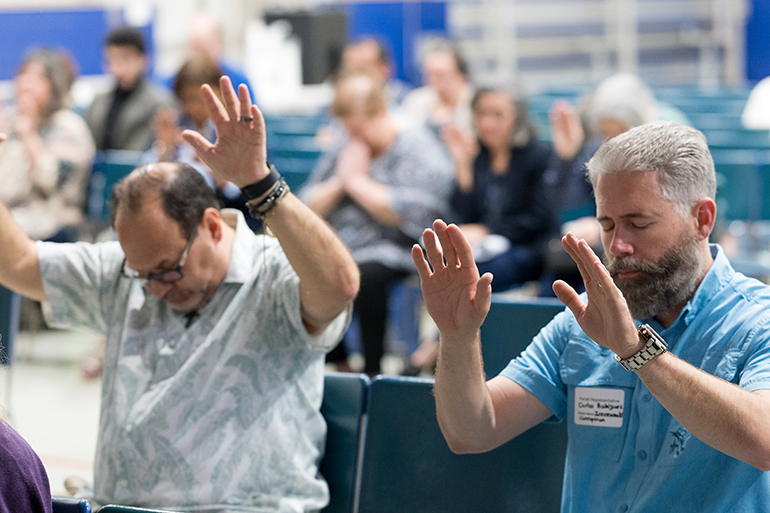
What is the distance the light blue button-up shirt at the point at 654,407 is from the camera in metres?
1.47

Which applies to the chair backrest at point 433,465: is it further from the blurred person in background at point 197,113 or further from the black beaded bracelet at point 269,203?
the blurred person in background at point 197,113

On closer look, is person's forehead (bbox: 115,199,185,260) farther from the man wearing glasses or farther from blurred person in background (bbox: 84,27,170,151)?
blurred person in background (bbox: 84,27,170,151)

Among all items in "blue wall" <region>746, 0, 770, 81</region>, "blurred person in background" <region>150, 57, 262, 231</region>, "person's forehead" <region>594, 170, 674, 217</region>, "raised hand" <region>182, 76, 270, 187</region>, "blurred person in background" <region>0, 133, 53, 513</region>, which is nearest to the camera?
"blurred person in background" <region>0, 133, 53, 513</region>

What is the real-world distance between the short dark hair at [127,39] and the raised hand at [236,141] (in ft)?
13.6

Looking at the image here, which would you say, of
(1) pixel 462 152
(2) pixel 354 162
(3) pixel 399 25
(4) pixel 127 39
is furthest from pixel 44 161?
(3) pixel 399 25

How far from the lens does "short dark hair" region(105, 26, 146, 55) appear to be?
18.2 ft

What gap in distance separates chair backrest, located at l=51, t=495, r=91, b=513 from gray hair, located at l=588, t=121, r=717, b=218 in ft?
3.56

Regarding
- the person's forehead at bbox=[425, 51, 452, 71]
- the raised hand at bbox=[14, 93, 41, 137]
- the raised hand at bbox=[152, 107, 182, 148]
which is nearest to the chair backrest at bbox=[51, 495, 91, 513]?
the raised hand at bbox=[152, 107, 182, 148]

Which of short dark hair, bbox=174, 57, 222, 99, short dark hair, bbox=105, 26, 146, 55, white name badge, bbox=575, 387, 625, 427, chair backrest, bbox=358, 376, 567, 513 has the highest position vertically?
short dark hair, bbox=105, 26, 146, 55

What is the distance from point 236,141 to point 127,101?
4176 millimetres

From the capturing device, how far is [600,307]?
1373 mm

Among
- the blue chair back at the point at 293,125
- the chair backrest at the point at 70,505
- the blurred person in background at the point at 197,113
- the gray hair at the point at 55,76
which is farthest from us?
the blue chair back at the point at 293,125

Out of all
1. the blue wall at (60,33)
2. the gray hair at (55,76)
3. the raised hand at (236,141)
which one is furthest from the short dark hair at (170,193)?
the blue wall at (60,33)

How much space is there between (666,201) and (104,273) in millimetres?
1337
